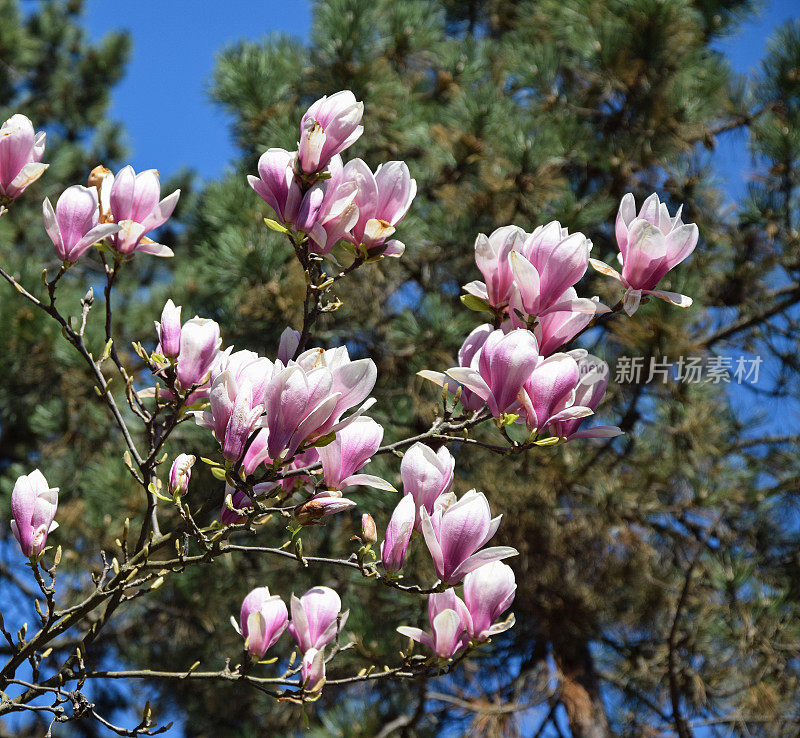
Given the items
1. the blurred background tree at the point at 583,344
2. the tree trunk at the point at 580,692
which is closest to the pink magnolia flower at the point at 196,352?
the blurred background tree at the point at 583,344

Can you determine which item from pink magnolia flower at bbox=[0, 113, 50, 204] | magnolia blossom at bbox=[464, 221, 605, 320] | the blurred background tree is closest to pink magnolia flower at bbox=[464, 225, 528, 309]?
magnolia blossom at bbox=[464, 221, 605, 320]

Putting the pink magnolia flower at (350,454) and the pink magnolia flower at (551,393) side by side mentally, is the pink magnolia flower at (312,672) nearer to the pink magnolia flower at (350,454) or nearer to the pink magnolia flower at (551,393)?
the pink magnolia flower at (350,454)

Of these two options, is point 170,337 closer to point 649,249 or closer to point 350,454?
point 350,454

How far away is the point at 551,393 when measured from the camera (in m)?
0.55

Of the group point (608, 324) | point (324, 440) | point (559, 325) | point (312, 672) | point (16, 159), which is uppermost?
point (608, 324)

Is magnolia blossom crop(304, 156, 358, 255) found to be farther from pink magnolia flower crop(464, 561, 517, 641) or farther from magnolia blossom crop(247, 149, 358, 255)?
pink magnolia flower crop(464, 561, 517, 641)

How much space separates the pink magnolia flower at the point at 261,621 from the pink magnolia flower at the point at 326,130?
33cm

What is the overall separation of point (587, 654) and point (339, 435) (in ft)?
5.47

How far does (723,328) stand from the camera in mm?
1998

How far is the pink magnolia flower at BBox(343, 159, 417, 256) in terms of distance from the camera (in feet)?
2.01

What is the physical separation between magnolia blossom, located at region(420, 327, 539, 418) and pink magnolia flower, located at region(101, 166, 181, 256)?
29 centimetres

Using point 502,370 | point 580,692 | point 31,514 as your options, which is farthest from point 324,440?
point 580,692

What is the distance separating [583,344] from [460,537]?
1656 millimetres

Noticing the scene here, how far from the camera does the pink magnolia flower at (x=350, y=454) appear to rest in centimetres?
54
